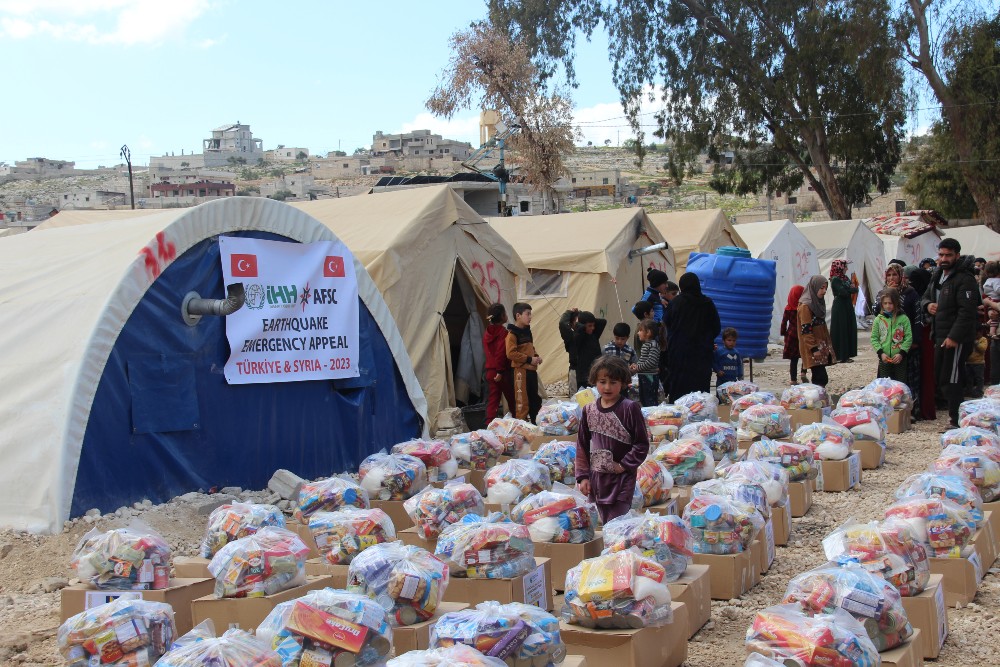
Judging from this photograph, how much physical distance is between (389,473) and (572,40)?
1138 inches

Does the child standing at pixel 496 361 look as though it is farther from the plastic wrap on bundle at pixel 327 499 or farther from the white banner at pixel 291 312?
the plastic wrap on bundle at pixel 327 499

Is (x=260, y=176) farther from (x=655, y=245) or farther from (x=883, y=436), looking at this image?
(x=883, y=436)

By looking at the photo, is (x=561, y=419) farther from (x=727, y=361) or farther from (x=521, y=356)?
(x=727, y=361)

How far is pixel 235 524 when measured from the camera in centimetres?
555

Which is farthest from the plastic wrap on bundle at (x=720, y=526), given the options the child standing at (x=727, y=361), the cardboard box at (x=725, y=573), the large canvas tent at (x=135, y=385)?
the child standing at (x=727, y=361)

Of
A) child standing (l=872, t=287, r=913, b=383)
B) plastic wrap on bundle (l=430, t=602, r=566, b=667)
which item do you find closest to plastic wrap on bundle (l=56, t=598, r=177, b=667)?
plastic wrap on bundle (l=430, t=602, r=566, b=667)

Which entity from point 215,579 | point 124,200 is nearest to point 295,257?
point 215,579

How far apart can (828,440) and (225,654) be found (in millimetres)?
5994

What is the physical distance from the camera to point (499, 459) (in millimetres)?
8766

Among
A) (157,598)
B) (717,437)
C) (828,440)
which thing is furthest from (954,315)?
(157,598)

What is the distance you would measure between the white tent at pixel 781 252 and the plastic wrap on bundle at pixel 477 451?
43.8ft

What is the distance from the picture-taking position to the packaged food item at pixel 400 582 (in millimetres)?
4203

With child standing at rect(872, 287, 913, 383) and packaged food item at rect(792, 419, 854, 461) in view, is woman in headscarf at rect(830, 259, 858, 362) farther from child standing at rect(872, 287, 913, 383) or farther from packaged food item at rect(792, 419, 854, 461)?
packaged food item at rect(792, 419, 854, 461)

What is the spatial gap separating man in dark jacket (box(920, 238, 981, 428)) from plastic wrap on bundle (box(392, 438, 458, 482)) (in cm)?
528
